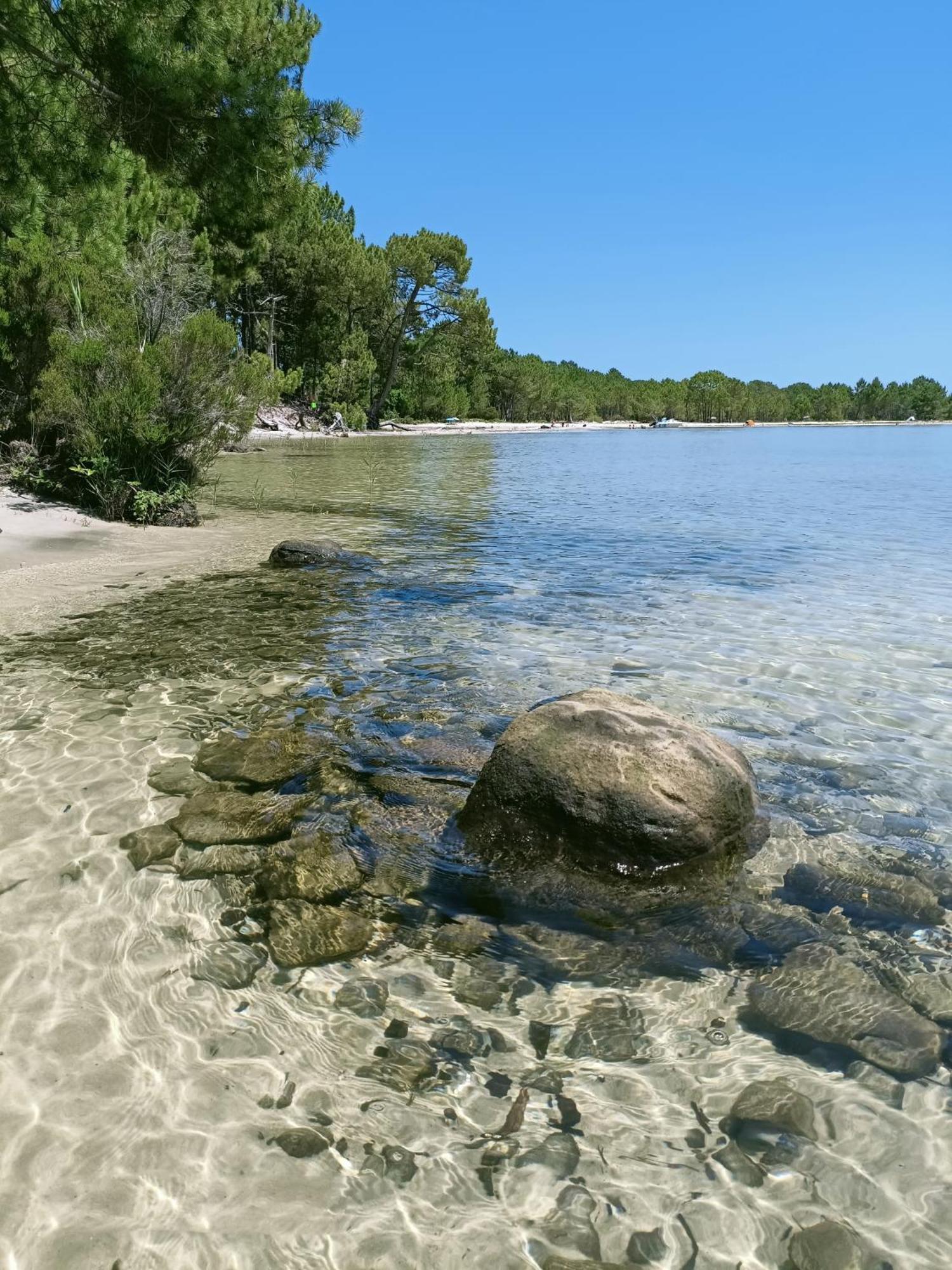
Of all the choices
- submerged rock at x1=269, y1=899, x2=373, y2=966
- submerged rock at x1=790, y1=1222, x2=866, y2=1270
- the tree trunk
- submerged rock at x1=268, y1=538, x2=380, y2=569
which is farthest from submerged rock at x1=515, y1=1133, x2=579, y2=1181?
the tree trunk

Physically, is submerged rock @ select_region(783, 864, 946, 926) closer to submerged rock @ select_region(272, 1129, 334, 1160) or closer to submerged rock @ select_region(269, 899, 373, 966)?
submerged rock @ select_region(269, 899, 373, 966)

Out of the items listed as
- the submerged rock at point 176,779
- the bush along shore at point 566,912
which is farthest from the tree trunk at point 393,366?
the bush along shore at point 566,912

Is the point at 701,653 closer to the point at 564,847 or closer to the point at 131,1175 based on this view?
the point at 564,847

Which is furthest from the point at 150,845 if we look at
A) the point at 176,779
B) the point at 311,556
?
the point at 311,556

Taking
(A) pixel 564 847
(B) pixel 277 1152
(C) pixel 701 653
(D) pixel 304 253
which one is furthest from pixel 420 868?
(D) pixel 304 253

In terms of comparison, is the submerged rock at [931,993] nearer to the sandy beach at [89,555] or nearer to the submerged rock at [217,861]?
the submerged rock at [217,861]

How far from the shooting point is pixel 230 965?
3.11 meters

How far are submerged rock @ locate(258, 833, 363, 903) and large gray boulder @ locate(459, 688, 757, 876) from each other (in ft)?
2.03

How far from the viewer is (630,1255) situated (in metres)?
2.07

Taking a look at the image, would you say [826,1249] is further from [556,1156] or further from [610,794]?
[610,794]

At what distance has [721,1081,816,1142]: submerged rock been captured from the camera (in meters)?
2.44

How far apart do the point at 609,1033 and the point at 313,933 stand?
120cm

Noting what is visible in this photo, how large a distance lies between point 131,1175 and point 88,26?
9118mm

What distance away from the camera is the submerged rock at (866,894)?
3.51m
